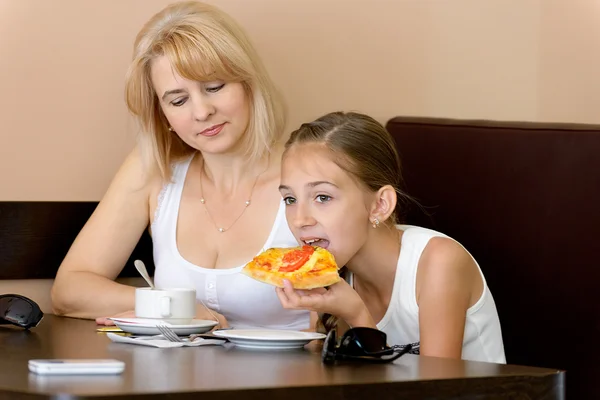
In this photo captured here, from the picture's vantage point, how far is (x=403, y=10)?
2.78 m

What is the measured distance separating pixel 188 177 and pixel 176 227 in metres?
0.15

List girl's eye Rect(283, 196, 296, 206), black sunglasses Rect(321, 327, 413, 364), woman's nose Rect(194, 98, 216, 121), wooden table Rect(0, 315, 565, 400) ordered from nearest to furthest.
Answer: wooden table Rect(0, 315, 565, 400), black sunglasses Rect(321, 327, 413, 364), girl's eye Rect(283, 196, 296, 206), woman's nose Rect(194, 98, 216, 121)

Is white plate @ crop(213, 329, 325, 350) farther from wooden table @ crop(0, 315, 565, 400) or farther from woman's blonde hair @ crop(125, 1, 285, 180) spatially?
woman's blonde hair @ crop(125, 1, 285, 180)

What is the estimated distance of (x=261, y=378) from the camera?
1.12 m

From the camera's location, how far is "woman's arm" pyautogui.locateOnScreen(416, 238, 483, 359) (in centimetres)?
174

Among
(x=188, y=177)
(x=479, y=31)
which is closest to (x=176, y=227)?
(x=188, y=177)

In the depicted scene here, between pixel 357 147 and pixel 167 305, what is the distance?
0.54 meters

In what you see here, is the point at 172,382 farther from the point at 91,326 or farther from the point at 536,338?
the point at 536,338

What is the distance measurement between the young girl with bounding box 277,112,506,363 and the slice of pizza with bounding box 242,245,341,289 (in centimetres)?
5

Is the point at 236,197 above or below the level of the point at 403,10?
below

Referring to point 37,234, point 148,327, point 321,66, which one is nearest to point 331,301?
point 148,327

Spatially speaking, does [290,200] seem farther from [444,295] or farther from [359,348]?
[359,348]

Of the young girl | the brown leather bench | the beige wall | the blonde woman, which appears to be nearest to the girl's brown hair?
the young girl

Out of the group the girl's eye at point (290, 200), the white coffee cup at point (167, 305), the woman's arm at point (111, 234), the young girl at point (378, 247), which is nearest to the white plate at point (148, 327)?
the white coffee cup at point (167, 305)
